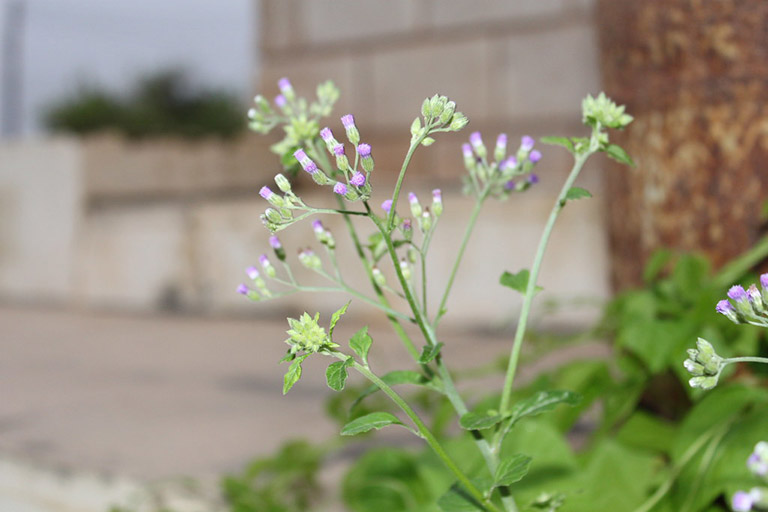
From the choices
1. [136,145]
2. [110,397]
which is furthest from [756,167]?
[136,145]

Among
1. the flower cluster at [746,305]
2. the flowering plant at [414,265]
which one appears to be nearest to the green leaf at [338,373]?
the flowering plant at [414,265]

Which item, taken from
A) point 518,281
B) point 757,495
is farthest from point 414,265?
point 757,495

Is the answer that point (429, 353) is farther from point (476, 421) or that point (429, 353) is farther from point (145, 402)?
point (145, 402)

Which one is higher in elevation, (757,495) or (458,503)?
(757,495)

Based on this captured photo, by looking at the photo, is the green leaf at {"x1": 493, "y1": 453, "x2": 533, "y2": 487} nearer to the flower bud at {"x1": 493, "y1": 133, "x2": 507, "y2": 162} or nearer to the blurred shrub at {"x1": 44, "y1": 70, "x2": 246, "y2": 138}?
Answer: the flower bud at {"x1": 493, "y1": 133, "x2": 507, "y2": 162}

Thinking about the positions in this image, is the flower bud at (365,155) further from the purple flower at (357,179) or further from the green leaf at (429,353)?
the green leaf at (429,353)

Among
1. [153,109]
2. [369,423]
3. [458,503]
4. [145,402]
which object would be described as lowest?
[153,109]

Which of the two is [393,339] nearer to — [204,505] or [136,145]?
[204,505]
